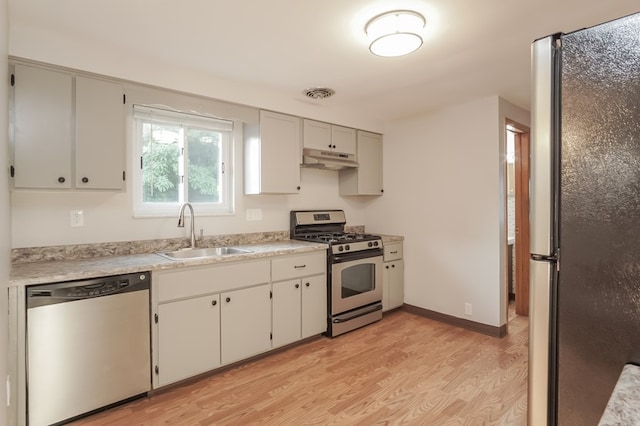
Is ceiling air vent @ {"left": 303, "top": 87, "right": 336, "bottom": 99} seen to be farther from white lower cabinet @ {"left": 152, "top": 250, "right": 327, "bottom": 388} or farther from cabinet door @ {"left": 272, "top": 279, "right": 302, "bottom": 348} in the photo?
cabinet door @ {"left": 272, "top": 279, "right": 302, "bottom": 348}

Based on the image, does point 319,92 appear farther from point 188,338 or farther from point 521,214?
point 521,214

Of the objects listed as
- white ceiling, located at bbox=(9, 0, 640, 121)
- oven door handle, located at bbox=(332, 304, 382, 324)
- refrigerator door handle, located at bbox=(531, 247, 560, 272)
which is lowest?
oven door handle, located at bbox=(332, 304, 382, 324)

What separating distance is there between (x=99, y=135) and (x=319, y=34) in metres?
1.61

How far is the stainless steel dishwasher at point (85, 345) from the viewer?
5.89 feet

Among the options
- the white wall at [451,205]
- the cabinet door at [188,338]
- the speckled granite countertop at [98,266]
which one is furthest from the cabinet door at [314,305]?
the white wall at [451,205]

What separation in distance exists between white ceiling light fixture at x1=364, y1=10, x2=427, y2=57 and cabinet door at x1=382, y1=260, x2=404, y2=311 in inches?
92.4

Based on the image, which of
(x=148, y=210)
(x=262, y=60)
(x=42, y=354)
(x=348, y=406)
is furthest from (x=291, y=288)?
(x=262, y=60)

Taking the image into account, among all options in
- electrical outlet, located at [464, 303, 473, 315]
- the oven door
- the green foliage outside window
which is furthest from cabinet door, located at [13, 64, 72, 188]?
electrical outlet, located at [464, 303, 473, 315]

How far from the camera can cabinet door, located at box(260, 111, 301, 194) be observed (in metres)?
3.11

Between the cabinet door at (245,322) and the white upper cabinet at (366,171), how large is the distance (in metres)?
1.77

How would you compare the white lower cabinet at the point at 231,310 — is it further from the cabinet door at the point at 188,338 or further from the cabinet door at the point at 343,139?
the cabinet door at the point at 343,139

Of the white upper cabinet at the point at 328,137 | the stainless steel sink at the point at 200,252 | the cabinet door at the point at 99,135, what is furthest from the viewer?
the white upper cabinet at the point at 328,137

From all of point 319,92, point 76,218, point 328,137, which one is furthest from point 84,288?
point 328,137

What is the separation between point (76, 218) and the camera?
237cm
